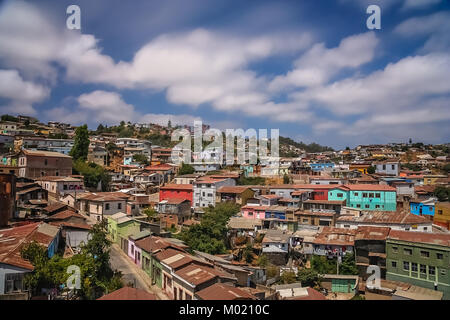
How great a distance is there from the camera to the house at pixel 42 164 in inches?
1307

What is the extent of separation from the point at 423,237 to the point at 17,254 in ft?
72.1

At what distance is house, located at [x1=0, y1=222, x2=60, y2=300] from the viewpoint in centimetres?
1173

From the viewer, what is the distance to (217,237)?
2505 centimetres

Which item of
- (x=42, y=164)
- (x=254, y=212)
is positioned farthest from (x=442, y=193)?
(x=42, y=164)

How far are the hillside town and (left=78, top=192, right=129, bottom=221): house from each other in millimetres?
135

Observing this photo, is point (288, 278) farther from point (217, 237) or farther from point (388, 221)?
point (388, 221)

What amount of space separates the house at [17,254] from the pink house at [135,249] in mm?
4678

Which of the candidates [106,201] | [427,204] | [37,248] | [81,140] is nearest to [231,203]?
[106,201]

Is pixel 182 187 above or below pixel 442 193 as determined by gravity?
above

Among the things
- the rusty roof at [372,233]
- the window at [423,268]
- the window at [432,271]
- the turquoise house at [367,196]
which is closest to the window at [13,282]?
the rusty roof at [372,233]

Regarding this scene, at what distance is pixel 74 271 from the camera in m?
13.8

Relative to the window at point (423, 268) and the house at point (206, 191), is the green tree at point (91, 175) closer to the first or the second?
the house at point (206, 191)

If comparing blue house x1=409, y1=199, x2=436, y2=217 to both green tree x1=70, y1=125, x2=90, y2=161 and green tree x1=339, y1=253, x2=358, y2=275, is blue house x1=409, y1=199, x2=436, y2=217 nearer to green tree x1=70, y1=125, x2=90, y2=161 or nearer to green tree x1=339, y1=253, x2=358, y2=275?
green tree x1=339, y1=253, x2=358, y2=275
